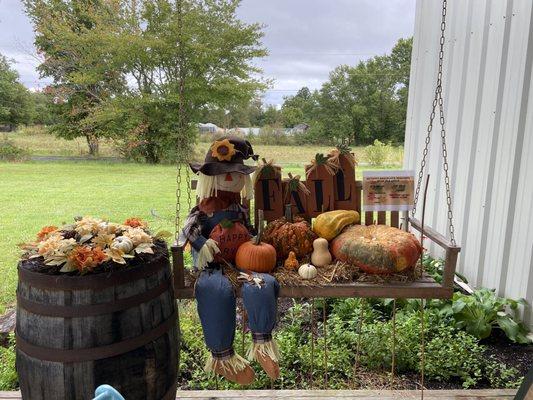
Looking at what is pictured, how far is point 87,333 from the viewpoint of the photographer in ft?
4.03

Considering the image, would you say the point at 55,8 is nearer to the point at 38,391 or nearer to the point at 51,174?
the point at 51,174

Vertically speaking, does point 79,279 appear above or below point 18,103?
below

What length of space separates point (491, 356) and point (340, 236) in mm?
1346

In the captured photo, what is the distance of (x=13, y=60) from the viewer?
10.1m

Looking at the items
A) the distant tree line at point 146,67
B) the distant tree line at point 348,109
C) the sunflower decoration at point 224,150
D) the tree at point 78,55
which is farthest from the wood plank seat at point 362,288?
the tree at point 78,55

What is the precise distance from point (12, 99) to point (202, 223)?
1174 cm

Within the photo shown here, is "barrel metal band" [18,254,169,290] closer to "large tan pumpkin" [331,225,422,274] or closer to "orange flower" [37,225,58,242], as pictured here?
"orange flower" [37,225,58,242]

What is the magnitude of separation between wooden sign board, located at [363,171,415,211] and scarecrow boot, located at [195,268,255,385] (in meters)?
0.71

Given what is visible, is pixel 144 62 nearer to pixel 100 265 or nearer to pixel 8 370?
pixel 8 370

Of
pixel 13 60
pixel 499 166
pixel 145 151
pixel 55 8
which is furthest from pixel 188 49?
pixel 499 166

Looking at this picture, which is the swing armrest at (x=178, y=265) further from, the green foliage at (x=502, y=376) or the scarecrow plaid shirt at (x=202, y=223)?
the green foliage at (x=502, y=376)

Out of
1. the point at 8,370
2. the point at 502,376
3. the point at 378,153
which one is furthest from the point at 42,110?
the point at 502,376

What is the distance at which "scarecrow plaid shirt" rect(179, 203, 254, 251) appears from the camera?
5.18 ft

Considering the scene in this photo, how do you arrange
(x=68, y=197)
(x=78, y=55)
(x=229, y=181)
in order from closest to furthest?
1. (x=229, y=181)
2. (x=68, y=197)
3. (x=78, y=55)
